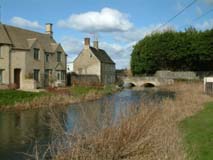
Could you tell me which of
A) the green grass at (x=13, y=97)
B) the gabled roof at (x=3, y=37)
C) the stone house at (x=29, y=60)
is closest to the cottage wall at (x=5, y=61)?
the stone house at (x=29, y=60)

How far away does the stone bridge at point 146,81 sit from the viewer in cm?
6838

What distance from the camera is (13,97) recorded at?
103ft

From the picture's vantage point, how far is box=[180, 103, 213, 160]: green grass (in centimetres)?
1062

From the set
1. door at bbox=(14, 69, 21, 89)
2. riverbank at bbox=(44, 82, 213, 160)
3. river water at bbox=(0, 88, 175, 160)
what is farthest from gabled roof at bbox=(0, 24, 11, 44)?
riverbank at bbox=(44, 82, 213, 160)

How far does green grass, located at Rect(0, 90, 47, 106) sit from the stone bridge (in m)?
38.4

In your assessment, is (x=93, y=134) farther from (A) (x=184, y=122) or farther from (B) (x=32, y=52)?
(B) (x=32, y=52)

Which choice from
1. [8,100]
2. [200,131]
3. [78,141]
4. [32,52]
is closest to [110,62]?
[32,52]

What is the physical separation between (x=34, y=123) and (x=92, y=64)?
48438 millimetres

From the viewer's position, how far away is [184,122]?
17250mm

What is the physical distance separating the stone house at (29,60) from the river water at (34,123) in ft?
49.1

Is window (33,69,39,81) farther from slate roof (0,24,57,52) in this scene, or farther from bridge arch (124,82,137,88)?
bridge arch (124,82,137,88)

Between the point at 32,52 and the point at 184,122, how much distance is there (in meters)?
30.2

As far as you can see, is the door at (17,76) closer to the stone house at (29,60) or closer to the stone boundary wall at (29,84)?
the stone house at (29,60)

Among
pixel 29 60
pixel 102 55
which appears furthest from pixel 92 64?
pixel 29 60
